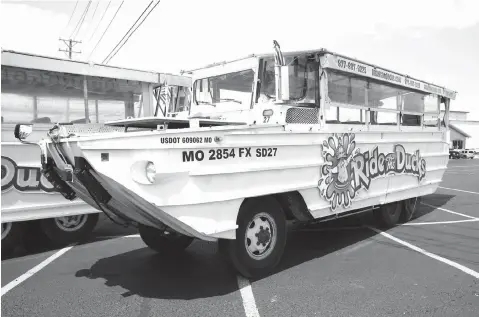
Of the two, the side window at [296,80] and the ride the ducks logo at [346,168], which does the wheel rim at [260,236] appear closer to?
the ride the ducks logo at [346,168]

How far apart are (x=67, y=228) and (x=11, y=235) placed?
69 cm

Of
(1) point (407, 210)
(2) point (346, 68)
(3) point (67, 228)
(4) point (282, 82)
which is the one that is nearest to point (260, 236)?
(4) point (282, 82)

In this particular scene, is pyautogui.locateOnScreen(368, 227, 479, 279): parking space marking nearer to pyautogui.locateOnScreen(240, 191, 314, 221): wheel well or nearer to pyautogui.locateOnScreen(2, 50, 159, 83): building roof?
pyautogui.locateOnScreen(240, 191, 314, 221): wheel well

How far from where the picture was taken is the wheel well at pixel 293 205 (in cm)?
423

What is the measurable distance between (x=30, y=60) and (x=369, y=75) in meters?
4.70

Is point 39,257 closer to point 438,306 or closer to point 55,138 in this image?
point 55,138

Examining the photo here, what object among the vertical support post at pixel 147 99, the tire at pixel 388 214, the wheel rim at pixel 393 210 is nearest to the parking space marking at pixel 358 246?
the tire at pixel 388 214

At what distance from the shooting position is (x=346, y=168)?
16.0 feet

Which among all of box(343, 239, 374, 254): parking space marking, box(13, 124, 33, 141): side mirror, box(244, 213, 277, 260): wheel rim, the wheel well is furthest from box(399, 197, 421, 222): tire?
box(13, 124, 33, 141): side mirror

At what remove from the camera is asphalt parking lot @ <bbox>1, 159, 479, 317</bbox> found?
3.34 metres

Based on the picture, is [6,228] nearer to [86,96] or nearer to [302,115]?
[86,96]

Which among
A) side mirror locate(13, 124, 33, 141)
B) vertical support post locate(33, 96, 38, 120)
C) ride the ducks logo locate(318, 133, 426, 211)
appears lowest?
ride the ducks logo locate(318, 133, 426, 211)

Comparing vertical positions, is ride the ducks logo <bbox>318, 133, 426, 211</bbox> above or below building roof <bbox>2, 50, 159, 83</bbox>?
below

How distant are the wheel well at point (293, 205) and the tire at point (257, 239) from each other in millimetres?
114
